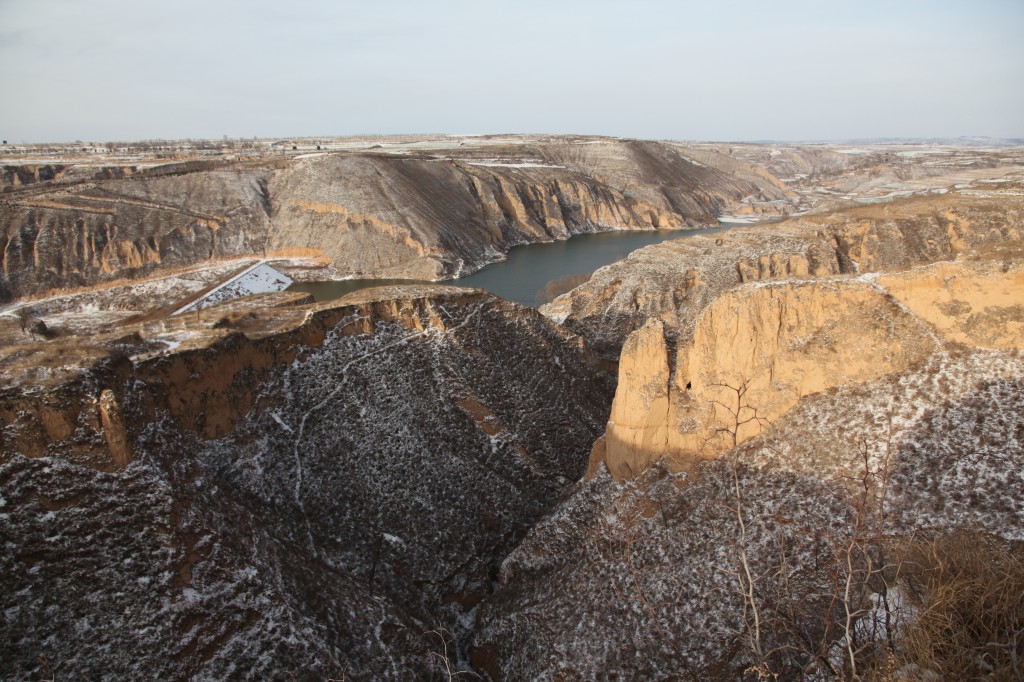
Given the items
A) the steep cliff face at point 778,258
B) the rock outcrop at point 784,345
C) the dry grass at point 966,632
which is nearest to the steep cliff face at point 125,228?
the steep cliff face at point 778,258

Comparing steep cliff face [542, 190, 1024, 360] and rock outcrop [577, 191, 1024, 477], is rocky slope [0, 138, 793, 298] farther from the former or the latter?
rock outcrop [577, 191, 1024, 477]

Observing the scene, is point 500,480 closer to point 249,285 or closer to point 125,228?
point 249,285

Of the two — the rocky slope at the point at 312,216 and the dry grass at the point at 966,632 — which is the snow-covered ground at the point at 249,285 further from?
the dry grass at the point at 966,632

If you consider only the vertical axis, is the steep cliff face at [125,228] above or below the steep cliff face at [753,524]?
above

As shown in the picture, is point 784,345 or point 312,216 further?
point 312,216

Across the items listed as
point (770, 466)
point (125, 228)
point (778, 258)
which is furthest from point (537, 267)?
point (770, 466)

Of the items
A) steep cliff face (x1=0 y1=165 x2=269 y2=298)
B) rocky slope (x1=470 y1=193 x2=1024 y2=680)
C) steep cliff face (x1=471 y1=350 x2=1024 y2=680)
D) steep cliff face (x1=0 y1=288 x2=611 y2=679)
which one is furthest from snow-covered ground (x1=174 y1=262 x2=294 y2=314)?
steep cliff face (x1=471 y1=350 x2=1024 y2=680)

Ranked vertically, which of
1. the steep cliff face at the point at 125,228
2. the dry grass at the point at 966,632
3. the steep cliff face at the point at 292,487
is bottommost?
the steep cliff face at the point at 292,487
